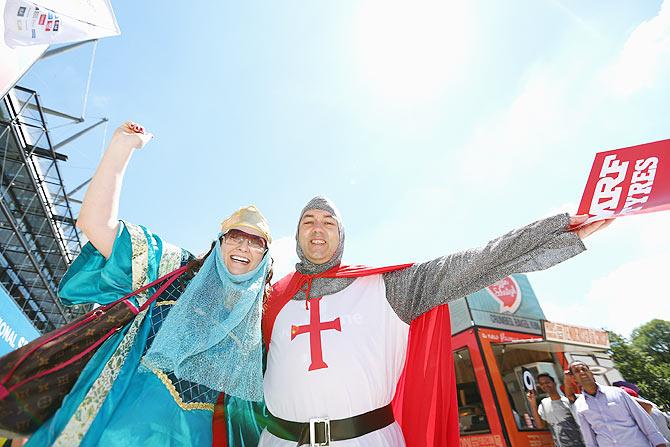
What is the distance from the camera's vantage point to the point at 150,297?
1.87m

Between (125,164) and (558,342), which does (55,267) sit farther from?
(558,342)

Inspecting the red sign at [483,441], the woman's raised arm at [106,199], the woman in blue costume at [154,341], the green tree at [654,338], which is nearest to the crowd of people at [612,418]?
the red sign at [483,441]

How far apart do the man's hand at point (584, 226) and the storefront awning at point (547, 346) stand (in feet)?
30.9

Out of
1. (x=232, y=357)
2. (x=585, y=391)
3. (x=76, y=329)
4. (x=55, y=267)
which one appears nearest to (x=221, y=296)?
(x=232, y=357)

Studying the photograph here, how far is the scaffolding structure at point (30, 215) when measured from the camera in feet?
32.2

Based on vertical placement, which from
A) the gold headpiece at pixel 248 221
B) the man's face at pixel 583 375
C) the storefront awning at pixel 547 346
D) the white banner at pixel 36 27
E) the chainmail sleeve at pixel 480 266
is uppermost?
the white banner at pixel 36 27

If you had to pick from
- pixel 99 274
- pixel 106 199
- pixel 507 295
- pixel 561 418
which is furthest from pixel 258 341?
pixel 507 295

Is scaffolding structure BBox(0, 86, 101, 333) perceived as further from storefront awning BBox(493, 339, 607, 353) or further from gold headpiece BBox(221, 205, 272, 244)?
storefront awning BBox(493, 339, 607, 353)

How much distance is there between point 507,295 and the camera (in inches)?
459

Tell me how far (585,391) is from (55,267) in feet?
58.2

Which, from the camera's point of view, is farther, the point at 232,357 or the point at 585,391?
the point at 585,391

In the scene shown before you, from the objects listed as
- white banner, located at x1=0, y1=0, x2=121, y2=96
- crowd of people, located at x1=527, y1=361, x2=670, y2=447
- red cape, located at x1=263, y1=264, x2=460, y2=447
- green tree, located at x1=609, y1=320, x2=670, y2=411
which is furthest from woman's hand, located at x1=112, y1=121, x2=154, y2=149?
green tree, located at x1=609, y1=320, x2=670, y2=411

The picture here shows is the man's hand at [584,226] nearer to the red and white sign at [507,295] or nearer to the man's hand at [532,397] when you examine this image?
the man's hand at [532,397]

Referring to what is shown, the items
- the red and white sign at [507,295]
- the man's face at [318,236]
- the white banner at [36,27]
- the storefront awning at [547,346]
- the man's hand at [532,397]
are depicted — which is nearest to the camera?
the man's face at [318,236]
